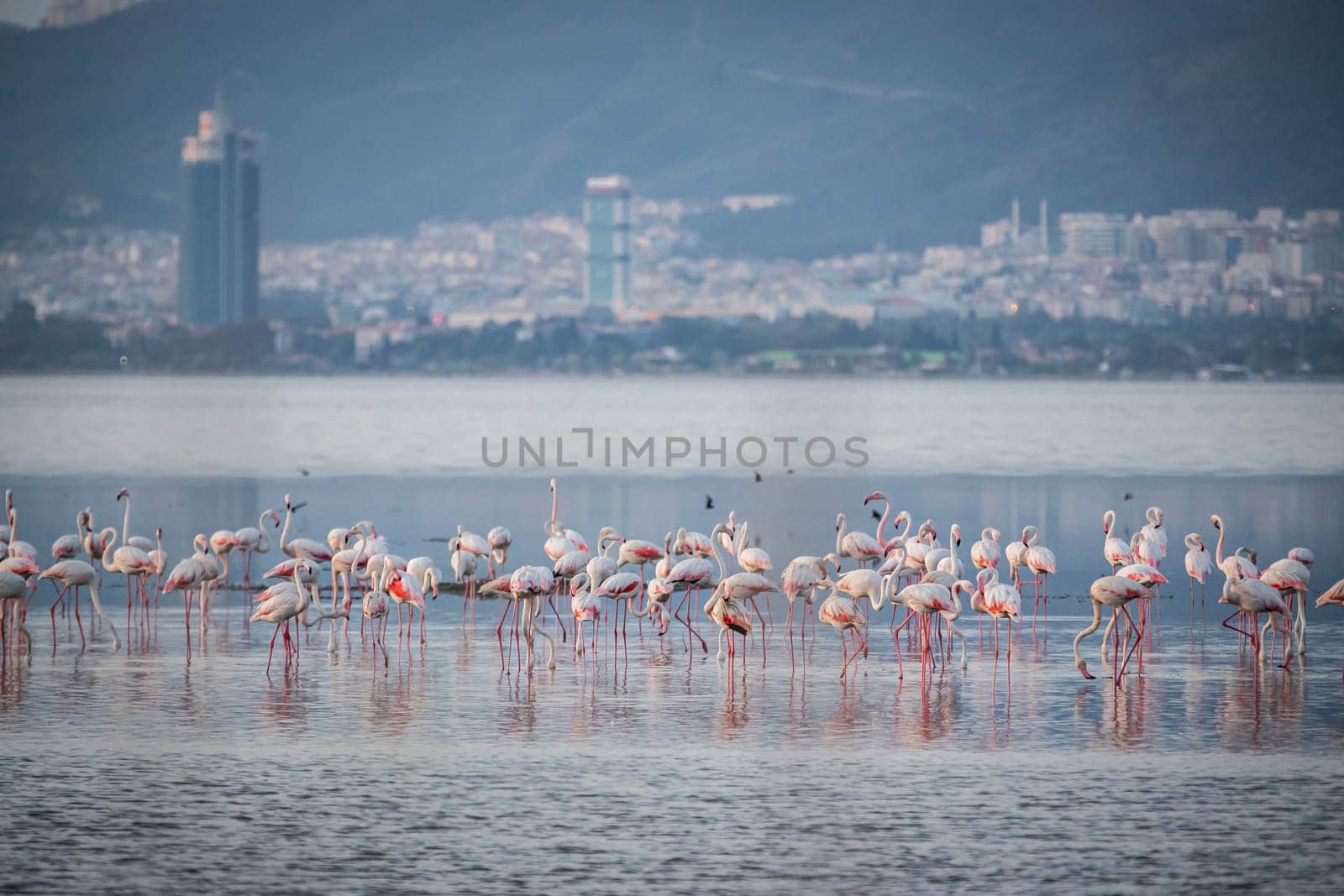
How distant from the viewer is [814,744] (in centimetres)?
1115

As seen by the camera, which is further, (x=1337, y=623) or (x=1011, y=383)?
(x=1011, y=383)

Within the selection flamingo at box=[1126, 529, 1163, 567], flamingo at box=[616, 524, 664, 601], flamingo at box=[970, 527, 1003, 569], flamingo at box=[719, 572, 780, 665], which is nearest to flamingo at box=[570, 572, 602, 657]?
flamingo at box=[616, 524, 664, 601]

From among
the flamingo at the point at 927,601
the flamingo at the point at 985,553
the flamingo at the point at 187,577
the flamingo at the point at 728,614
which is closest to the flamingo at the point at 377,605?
the flamingo at the point at 187,577

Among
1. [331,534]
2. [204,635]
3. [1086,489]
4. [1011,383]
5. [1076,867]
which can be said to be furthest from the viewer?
[1011,383]

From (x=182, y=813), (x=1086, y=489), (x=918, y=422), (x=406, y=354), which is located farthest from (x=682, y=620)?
(x=406, y=354)

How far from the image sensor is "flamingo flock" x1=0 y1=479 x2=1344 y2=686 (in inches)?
516

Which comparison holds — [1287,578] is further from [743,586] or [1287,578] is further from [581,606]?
[581,606]

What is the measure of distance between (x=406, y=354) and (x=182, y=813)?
188646 millimetres

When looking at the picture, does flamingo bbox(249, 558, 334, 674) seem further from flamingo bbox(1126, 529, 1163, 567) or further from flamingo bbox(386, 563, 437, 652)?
flamingo bbox(1126, 529, 1163, 567)

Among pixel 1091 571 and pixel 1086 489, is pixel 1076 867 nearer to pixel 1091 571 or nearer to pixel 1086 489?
pixel 1091 571

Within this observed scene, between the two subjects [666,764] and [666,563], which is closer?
[666,764]

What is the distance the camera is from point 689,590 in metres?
14.5

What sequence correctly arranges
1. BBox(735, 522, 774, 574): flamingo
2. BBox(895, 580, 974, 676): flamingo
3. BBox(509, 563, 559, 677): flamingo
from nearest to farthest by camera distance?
1. BBox(895, 580, 974, 676): flamingo
2. BBox(509, 563, 559, 677): flamingo
3. BBox(735, 522, 774, 574): flamingo

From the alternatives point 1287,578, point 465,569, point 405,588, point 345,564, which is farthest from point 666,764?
point 465,569
